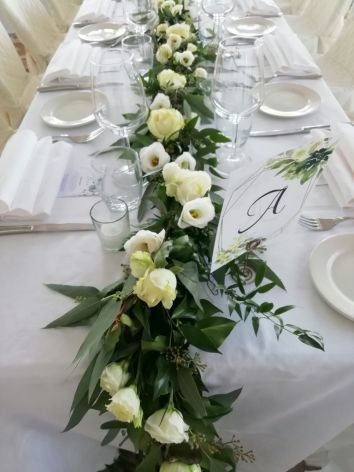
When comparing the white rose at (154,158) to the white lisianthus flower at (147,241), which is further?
the white rose at (154,158)

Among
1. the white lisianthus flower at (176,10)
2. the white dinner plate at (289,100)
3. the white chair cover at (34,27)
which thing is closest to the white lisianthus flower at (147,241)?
the white dinner plate at (289,100)

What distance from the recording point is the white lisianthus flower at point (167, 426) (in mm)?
495

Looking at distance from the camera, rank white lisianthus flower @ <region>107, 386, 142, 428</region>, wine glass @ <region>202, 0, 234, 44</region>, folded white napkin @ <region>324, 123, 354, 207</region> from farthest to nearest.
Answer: wine glass @ <region>202, 0, 234, 44</region> → folded white napkin @ <region>324, 123, 354, 207</region> → white lisianthus flower @ <region>107, 386, 142, 428</region>

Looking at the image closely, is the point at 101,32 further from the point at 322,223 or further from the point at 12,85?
the point at 322,223

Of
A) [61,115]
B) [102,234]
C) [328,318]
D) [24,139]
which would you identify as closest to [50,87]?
[61,115]

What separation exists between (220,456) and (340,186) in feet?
1.73

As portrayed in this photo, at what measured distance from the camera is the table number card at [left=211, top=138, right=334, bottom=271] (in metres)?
0.55

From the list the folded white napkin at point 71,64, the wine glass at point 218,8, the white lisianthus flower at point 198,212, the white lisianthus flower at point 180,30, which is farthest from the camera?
the wine glass at point 218,8

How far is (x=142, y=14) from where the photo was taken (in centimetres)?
136

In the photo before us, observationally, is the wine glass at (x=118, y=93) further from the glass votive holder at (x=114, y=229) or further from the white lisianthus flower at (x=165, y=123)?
the glass votive holder at (x=114, y=229)

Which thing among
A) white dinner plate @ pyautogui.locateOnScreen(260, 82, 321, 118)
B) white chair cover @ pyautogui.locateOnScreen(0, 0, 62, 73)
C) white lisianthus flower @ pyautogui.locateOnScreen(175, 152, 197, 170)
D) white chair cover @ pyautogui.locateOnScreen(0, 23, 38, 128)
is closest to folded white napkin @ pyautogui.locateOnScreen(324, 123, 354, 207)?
white dinner plate @ pyautogui.locateOnScreen(260, 82, 321, 118)

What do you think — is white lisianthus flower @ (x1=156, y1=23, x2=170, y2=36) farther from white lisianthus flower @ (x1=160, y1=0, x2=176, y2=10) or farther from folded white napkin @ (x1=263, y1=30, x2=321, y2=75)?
folded white napkin @ (x1=263, y1=30, x2=321, y2=75)

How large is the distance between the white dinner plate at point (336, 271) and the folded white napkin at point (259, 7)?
1285 millimetres

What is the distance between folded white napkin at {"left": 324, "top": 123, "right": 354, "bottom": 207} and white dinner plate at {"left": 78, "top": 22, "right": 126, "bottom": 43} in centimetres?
101
